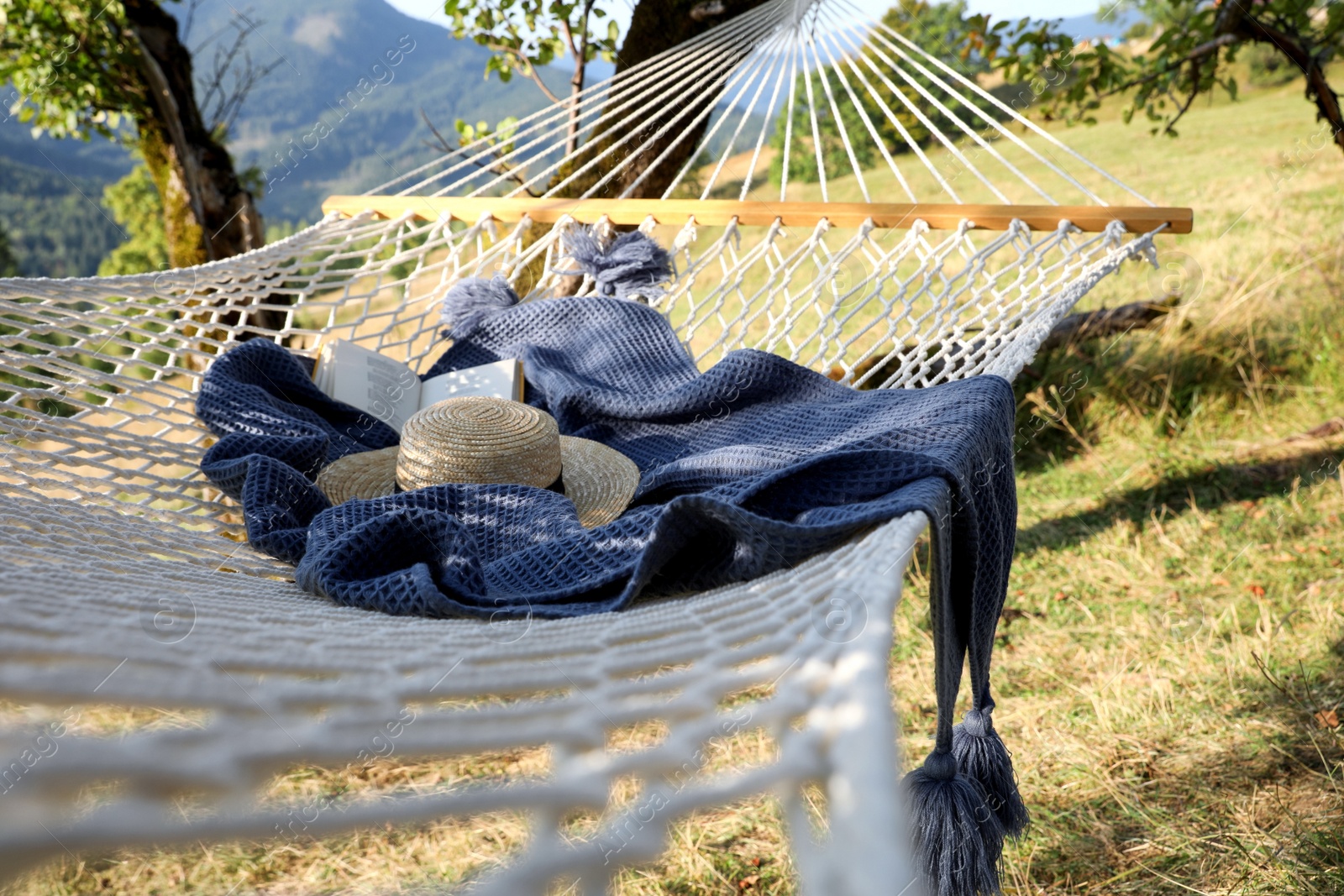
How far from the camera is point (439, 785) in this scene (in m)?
1.38

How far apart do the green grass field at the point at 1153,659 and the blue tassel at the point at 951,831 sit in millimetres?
300

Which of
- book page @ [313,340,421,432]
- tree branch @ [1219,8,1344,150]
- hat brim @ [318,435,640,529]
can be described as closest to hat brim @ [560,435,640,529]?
hat brim @ [318,435,640,529]

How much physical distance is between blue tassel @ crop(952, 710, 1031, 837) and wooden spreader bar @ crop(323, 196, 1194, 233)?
3.18 ft

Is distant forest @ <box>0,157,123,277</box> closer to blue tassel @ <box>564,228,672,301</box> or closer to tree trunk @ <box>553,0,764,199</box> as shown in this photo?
tree trunk @ <box>553,0,764,199</box>

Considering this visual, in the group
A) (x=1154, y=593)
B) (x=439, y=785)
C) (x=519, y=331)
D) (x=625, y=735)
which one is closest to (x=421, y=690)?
(x=439, y=785)

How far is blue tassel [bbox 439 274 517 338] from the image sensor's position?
1716 mm

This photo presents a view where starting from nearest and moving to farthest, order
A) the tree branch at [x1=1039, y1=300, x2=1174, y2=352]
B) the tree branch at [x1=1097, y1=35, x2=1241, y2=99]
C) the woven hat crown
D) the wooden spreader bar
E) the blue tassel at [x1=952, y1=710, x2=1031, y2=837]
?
the blue tassel at [x1=952, y1=710, x2=1031, y2=837] < the woven hat crown < the wooden spreader bar < the tree branch at [x1=1097, y1=35, x2=1241, y2=99] < the tree branch at [x1=1039, y1=300, x2=1174, y2=352]

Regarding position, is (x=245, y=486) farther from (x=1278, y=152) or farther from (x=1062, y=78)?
(x=1278, y=152)

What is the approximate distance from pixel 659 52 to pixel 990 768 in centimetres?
179

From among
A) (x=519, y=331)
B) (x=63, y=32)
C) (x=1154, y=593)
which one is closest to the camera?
(x=519, y=331)

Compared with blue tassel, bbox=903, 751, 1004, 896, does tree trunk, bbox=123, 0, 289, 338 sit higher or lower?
higher

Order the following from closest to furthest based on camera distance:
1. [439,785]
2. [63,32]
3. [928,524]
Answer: [928,524]
[439,785]
[63,32]

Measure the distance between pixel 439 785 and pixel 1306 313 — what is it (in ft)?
8.53

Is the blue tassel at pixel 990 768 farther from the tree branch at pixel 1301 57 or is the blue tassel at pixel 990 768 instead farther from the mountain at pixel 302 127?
the mountain at pixel 302 127
